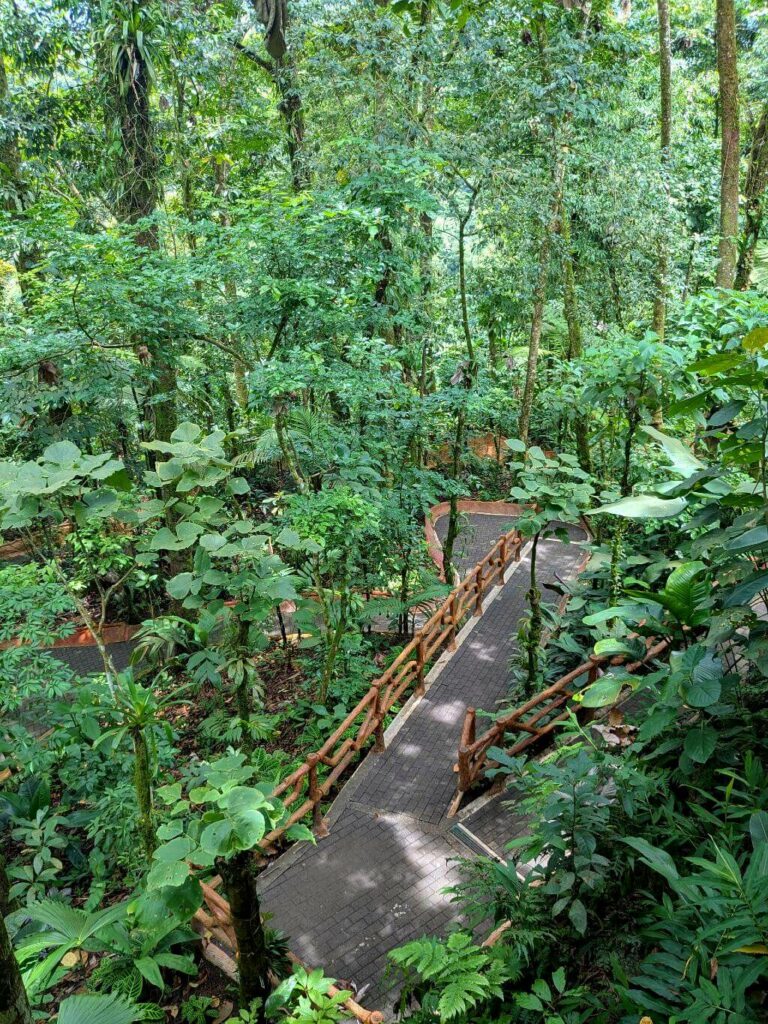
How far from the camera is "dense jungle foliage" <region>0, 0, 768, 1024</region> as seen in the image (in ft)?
11.4

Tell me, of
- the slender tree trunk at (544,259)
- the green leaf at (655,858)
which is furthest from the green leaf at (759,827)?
the slender tree trunk at (544,259)

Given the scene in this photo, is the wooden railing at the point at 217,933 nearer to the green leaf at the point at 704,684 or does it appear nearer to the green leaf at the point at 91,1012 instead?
the green leaf at the point at 91,1012

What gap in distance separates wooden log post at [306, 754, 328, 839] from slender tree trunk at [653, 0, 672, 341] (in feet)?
27.3

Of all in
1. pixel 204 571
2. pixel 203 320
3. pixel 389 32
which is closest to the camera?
pixel 204 571

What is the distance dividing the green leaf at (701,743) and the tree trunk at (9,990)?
10.6 ft

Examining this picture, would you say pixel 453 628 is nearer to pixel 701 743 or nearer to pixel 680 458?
pixel 680 458

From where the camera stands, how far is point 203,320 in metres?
8.59

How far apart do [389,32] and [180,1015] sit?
437 inches

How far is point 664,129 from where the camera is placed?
11.4 meters

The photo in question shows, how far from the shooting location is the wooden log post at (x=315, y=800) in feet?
17.9

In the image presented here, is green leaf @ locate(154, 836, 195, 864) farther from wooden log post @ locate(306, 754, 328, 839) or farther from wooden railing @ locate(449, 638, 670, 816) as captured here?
wooden railing @ locate(449, 638, 670, 816)

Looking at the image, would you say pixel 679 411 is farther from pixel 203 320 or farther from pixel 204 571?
pixel 203 320

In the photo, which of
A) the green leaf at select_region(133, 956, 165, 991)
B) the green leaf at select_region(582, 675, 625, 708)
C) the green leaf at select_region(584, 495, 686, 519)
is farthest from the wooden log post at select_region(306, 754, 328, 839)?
the green leaf at select_region(584, 495, 686, 519)

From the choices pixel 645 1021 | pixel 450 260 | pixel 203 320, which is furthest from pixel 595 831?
pixel 450 260
